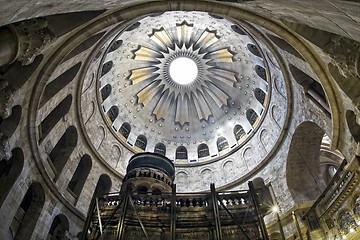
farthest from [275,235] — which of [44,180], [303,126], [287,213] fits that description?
[44,180]

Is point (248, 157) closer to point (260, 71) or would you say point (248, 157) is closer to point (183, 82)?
point (260, 71)

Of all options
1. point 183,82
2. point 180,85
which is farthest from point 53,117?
point 183,82

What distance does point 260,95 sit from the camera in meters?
22.1

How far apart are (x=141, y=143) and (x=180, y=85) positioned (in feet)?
27.5

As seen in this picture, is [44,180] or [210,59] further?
[210,59]

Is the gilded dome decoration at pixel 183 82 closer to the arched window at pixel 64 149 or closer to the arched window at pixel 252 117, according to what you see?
the arched window at pixel 252 117

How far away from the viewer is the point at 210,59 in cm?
2550

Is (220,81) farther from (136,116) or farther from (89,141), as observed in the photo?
(89,141)

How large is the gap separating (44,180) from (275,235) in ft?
48.9

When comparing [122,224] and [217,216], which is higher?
[217,216]

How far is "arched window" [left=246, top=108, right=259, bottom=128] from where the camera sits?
72.2 ft

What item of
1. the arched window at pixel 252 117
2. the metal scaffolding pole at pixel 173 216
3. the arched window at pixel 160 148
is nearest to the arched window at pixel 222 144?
the arched window at pixel 252 117

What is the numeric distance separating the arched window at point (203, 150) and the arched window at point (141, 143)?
6.08 m

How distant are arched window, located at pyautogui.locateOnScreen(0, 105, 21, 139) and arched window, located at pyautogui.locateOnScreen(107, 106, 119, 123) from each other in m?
11.9
